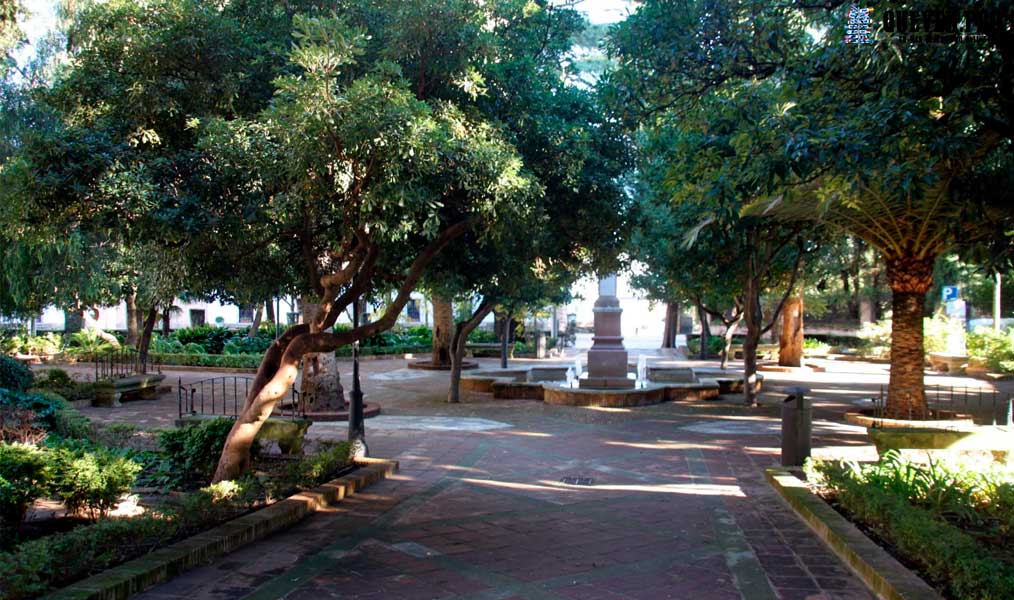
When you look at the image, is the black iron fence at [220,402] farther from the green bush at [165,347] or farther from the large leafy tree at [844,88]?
the large leafy tree at [844,88]

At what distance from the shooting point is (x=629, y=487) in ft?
31.0

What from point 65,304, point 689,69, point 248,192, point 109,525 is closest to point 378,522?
point 109,525

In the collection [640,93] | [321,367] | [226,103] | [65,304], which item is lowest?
[321,367]

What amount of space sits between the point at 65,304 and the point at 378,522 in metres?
22.6

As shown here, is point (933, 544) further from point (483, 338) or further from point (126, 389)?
point (483, 338)

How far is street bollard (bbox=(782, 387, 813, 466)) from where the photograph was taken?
9.48 m

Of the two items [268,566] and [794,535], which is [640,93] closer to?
[794,535]

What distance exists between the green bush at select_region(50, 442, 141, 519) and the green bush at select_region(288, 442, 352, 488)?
1.74 metres

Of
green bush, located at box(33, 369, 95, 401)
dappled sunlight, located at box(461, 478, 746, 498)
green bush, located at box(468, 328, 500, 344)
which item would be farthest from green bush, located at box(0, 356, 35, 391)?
green bush, located at box(468, 328, 500, 344)

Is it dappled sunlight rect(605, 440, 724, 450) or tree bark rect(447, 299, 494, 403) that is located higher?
tree bark rect(447, 299, 494, 403)

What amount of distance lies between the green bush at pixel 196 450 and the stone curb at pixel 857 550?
240 inches

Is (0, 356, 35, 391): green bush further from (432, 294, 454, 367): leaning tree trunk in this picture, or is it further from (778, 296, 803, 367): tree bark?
(778, 296, 803, 367): tree bark

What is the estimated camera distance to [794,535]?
714 centimetres

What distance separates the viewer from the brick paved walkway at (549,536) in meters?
5.73
